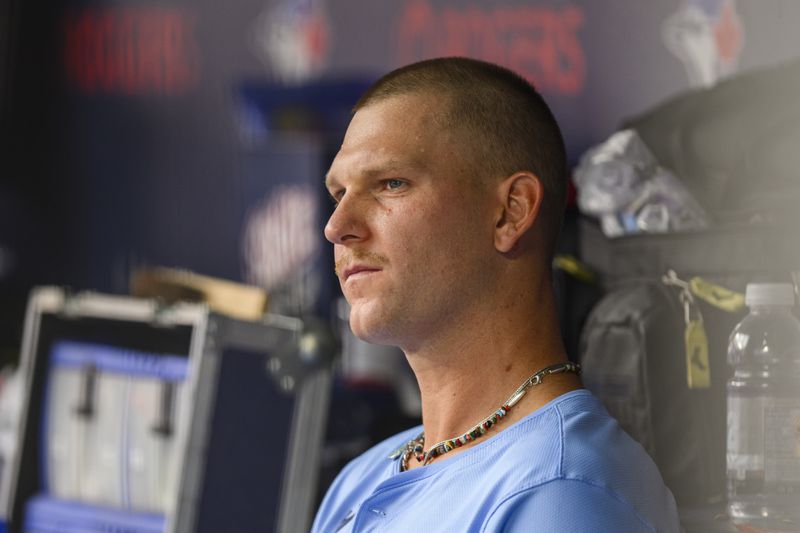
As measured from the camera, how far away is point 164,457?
203 centimetres

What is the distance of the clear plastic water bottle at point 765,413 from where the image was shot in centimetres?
119

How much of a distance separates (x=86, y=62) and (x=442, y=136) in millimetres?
3289

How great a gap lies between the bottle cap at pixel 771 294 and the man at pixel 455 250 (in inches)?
12.4

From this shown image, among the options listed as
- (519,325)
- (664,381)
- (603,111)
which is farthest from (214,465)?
(603,111)

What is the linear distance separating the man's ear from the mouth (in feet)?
0.42

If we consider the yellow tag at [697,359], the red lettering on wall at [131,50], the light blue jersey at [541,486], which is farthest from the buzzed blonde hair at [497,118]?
the red lettering on wall at [131,50]

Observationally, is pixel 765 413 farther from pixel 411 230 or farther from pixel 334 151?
pixel 334 151

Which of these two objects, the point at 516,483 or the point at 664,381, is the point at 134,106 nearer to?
the point at 664,381

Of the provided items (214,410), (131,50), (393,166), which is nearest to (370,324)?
(393,166)

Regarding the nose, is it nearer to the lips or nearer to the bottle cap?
the lips

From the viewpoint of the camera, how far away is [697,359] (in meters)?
1.39

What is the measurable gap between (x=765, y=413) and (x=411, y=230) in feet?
1.52

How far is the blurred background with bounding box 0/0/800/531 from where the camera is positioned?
1.53m

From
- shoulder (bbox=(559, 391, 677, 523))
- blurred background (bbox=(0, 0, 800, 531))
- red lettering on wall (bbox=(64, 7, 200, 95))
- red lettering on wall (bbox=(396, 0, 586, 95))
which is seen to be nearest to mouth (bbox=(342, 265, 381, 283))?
shoulder (bbox=(559, 391, 677, 523))
